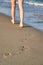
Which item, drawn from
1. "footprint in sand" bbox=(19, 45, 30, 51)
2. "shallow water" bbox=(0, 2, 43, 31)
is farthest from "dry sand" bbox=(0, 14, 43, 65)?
"shallow water" bbox=(0, 2, 43, 31)

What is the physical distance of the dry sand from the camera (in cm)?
375

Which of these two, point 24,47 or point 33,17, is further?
point 33,17

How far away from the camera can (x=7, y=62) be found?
3.64 metres

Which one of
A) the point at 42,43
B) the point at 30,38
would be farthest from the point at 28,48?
the point at 30,38

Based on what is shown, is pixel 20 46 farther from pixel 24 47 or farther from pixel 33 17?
pixel 33 17

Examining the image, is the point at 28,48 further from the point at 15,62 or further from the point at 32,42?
the point at 15,62

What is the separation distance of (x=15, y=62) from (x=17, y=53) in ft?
1.49

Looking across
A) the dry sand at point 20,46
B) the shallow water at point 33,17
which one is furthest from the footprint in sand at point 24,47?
the shallow water at point 33,17

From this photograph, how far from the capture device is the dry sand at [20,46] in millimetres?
3754

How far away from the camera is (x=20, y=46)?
4547 mm

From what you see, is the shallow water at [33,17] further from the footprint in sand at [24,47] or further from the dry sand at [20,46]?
the footprint in sand at [24,47]

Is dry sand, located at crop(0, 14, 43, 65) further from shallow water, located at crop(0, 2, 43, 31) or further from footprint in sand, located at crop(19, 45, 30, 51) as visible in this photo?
shallow water, located at crop(0, 2, 43, 31)

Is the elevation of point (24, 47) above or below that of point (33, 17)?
above

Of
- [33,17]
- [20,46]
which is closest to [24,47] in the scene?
[20,46]
